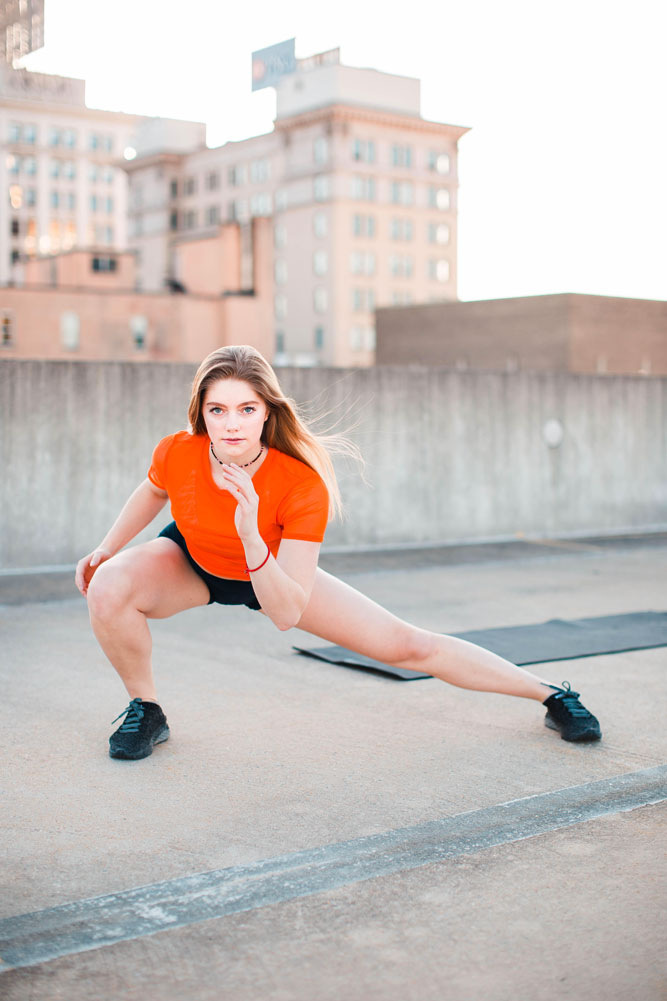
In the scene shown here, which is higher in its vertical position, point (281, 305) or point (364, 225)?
point (364, 225)

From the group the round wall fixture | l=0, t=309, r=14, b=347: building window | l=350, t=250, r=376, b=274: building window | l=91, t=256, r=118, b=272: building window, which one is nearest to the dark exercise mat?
the round wall fixture

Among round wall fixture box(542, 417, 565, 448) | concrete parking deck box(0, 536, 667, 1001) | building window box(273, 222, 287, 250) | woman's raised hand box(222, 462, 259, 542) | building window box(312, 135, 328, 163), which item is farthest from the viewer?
building window box(273, 222, 287, 250)

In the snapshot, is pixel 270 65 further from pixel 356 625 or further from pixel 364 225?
pixel 356 625

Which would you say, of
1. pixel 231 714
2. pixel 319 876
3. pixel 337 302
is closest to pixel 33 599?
pixel 231 714

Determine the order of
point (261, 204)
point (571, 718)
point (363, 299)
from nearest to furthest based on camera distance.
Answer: point (571, 718), point (363, 299), point (261, 204)

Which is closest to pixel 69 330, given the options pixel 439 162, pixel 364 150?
pixel 364 150

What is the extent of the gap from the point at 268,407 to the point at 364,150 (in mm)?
92008

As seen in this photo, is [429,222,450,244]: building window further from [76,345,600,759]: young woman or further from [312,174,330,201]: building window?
[76,345,600,759]: young woman

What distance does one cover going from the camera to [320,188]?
9175 centimetres

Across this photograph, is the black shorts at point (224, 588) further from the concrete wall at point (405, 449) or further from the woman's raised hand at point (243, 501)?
the concrete wall at point (405, 449)

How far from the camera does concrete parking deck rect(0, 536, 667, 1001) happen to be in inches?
107

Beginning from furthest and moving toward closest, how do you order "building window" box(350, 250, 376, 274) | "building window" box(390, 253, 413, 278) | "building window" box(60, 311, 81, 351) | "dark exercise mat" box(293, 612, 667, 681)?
1. "building window" box(390, 253, 413, 278)
2. "building window" box(350, 250, 376, 274)
3. "building window" box(60, 311, 81, 351)
4. "dark exercise mat" box(293, 612, 667, 681)

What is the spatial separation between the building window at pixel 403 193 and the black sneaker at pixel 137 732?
9353 centimetres

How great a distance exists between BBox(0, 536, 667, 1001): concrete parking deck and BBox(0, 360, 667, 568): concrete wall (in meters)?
3.91
